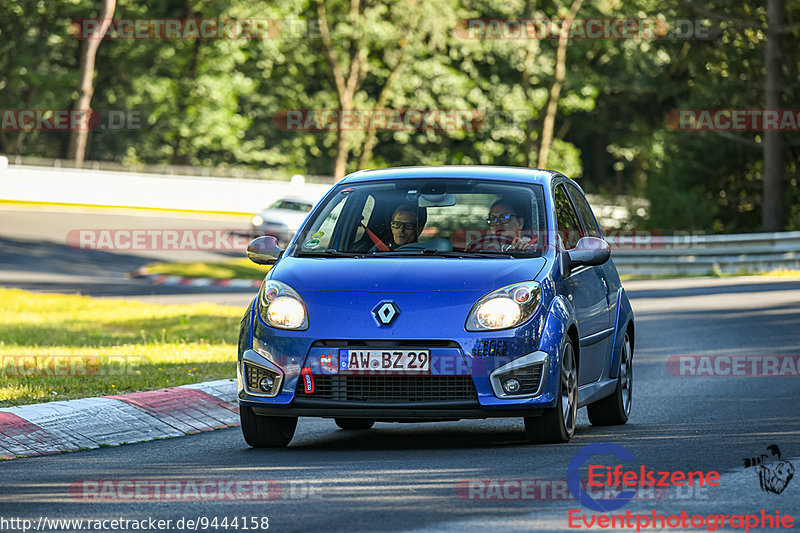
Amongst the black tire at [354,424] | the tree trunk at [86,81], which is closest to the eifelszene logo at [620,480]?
the black tire at [354,424]

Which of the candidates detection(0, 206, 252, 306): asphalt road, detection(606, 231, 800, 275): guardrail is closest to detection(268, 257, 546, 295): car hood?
detection(0, 206, 252, 306): asphalt road

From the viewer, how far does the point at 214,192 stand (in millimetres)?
52656

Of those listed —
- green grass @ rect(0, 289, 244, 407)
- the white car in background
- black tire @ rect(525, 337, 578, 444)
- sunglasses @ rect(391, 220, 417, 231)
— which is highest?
sunglasses @ rect(391, 220, 417, 231)

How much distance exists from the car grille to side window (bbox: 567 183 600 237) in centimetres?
244

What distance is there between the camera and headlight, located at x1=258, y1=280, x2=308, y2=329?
7980 mm

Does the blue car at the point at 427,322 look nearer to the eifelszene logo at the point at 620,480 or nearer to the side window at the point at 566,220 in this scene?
the side window at the point at 566,220

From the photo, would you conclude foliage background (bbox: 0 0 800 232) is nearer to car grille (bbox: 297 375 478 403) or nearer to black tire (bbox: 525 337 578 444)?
black tire (bbox: 525 337 578 444)

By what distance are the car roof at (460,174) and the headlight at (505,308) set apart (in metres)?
1.34

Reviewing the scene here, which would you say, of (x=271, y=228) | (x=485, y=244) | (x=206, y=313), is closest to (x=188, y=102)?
(x=271, y=228)

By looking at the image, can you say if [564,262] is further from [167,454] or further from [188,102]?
[188,102]

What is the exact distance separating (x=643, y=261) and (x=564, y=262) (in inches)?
951

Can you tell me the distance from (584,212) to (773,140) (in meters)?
27.1

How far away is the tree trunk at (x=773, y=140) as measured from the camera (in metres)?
35.5

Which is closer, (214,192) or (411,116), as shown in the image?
(214,192)
